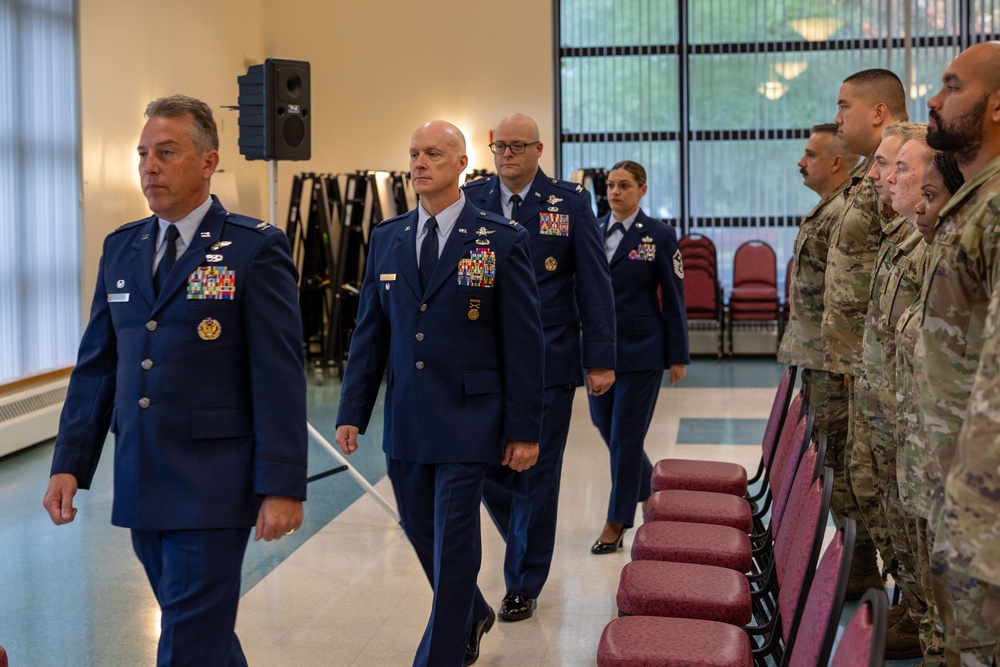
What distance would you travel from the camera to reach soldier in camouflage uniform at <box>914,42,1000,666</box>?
2.01m

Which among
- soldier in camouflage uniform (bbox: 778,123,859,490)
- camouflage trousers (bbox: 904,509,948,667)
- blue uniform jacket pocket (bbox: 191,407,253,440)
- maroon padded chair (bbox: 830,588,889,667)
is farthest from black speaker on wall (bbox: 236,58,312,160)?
maroon padded chair (bbox: 830,588,889,667)

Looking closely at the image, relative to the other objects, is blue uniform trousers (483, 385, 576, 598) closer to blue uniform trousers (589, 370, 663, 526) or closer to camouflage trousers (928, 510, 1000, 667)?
blue uniform trousers (589, 370, 663, 526)

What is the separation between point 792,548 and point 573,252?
75.2 inches

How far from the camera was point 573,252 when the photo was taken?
430 cm

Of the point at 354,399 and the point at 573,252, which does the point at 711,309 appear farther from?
the point at 354,399

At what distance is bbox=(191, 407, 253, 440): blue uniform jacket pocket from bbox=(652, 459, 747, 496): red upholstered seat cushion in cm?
218

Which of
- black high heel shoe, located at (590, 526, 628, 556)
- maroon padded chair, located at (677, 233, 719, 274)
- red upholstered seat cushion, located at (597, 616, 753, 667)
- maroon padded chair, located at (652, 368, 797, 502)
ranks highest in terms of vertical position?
maroon padded chair, located at (677, 233, 719, 274)

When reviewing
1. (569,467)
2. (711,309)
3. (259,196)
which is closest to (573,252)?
(569,467)

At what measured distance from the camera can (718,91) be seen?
527 inches

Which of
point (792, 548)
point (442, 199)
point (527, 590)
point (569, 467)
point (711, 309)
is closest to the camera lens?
point (792, 548)

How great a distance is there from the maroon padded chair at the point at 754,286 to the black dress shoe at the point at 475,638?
9.27 metres

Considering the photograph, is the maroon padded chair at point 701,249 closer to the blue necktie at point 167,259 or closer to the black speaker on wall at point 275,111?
the black speaker on wall at point 275,111

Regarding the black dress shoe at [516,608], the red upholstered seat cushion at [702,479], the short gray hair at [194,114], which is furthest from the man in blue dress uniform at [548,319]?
the short gray hair at [194,114]

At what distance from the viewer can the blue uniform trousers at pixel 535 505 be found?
13.4 ft
